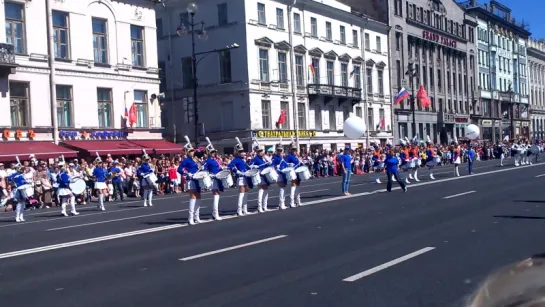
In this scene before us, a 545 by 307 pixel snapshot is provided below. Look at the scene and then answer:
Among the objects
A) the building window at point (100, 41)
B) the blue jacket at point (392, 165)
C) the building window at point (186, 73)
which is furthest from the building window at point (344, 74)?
the blue jacket at point (392, 165)

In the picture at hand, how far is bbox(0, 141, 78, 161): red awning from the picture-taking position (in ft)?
99.6

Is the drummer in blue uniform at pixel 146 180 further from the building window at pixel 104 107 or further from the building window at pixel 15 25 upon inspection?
the building window at pixel 104 107

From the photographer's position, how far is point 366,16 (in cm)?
6019

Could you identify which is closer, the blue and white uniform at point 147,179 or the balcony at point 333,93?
the blue and white uniform at point 147,179

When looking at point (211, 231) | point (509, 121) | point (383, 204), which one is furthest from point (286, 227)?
point (509, 121)

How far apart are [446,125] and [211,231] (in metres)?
65.1

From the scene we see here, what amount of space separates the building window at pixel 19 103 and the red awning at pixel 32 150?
1232 millimetres

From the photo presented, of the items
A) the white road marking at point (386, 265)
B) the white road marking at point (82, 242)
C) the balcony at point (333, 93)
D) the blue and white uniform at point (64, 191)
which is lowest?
the white road marking at point (386, 265)

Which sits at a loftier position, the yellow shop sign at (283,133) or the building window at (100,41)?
the building window at (100,41)

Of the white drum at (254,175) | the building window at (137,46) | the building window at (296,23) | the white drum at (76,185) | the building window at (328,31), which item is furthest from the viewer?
the building window at (328,31)

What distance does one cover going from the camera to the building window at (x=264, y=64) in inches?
1869

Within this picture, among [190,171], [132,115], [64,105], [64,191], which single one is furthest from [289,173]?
[132,115]

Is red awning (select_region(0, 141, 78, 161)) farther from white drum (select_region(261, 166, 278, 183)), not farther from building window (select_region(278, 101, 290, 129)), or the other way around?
building window (select_region(278, 101, 290, 129))

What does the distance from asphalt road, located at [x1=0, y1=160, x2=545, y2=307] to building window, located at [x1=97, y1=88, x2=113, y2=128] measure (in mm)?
18424
